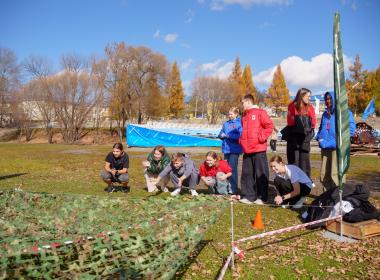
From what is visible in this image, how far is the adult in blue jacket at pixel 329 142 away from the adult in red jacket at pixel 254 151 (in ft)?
3.87

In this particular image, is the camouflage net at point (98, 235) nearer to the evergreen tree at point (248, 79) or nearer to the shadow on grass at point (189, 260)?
the shadow on grass at point (189, 260)

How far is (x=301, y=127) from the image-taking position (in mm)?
7504

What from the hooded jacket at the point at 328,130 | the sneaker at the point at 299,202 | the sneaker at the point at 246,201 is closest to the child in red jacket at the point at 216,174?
the sneaker at the point at 246,201

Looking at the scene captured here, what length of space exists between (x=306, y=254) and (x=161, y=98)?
5172 cm

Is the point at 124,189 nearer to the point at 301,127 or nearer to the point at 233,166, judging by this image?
the point at 233,166

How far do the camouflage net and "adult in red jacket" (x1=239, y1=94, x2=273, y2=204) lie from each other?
329 cm

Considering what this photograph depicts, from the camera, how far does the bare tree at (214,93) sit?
67.5 m

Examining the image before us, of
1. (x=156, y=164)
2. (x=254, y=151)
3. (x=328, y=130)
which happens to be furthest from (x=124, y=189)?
(x=328, y=130)

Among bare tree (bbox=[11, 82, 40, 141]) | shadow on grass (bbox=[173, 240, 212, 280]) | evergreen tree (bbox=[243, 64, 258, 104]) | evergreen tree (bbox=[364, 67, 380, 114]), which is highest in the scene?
evergreen tree (bbox=[243, 64, 258, 104])

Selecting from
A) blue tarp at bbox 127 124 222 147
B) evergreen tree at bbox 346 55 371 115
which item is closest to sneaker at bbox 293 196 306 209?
blue tarp at bbox 127 124 222 147

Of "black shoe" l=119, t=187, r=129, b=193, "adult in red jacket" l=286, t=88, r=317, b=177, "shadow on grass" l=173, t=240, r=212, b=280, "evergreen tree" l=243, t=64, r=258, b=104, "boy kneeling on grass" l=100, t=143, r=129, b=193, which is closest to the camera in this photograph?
"shadow on grass" l=173, t=240, r=212, b=280

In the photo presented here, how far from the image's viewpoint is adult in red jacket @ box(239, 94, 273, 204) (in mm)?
7383

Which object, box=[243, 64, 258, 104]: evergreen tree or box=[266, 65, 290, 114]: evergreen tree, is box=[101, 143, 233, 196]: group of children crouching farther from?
box=[266, 65, 290, 114]: evergreen tree

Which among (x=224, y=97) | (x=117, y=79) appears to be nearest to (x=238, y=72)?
(x=224, y=97)
